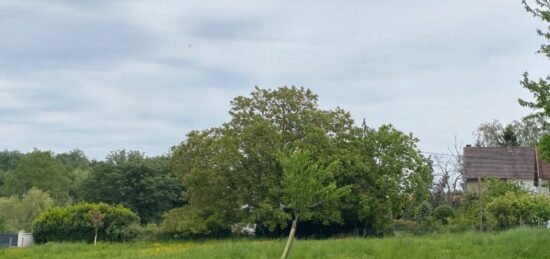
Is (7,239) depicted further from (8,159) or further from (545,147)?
(8,159)

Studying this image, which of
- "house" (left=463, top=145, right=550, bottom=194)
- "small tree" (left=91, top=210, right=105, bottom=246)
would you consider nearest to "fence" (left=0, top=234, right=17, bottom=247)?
"small tree" (left=91, top=210, right=105, bottom=246)

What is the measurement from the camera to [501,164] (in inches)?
2005

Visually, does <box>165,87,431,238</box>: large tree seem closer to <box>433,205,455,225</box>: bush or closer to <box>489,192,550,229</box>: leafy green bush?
<box>433,205,455,225</box>: bush

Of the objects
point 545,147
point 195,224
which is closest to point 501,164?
point 195,224

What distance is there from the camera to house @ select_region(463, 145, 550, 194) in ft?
165

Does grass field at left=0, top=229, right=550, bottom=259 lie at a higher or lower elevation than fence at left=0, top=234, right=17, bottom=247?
higher

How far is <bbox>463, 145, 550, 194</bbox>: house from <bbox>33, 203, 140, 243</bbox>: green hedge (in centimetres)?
2764

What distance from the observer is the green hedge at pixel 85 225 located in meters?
38.0

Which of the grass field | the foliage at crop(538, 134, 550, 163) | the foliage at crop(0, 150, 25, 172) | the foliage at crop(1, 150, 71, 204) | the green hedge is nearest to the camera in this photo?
the foliage at crop(538, 134, 550, 163)

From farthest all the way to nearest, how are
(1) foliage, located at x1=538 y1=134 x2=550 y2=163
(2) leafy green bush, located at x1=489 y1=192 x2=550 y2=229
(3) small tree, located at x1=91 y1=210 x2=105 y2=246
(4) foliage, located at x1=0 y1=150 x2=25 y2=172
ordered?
1. (4) foliage, located at x1=0 y1=150 x2=25 y2=172
2. (3) small tree, located at x1=91 y1=210 x2=105 y2=246
3. (2) leafy green bush, located at x1=489 y1=192 x2=550 y2=229
4. (1) foliage, located at x1=538 y1=134 x2=550 y2=163

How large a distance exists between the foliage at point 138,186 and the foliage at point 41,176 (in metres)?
24.6

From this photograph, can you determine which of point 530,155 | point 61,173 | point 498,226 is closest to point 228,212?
point 498,226

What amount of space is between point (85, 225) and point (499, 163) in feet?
110

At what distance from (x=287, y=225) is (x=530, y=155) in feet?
90.0
